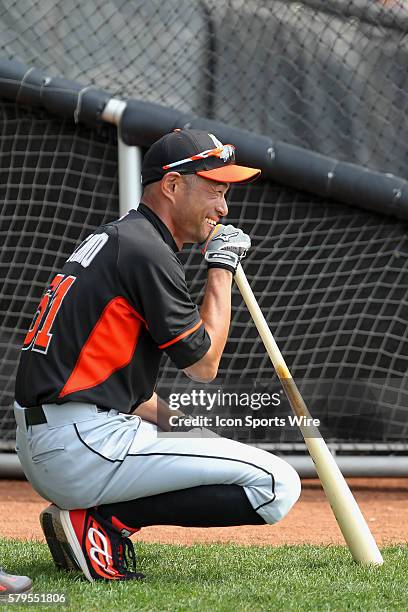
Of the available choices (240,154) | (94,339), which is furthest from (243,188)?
(94,339)

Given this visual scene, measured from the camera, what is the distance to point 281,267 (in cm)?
546

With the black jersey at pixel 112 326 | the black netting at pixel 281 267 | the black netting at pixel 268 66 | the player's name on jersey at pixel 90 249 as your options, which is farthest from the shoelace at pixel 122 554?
the black netting at pixel 268 66

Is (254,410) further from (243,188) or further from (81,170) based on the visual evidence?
(81,170)

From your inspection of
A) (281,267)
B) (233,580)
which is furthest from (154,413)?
(281,267)

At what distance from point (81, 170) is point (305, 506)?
6.81ft

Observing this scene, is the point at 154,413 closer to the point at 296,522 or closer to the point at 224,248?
the point at 224,248

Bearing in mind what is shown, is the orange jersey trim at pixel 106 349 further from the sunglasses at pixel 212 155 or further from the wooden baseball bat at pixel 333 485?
the wooden baseball bat at pixel 333 485

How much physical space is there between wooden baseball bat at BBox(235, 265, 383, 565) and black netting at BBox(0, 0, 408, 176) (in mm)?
2400

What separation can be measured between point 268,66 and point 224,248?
2.74 metres

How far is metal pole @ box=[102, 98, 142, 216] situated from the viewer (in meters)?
5.14

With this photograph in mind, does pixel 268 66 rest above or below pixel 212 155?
below

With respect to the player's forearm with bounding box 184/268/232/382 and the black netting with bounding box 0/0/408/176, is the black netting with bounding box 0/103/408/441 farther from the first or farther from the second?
the player's forearm with bounding box 184/268/232/382

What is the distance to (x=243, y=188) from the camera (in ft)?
17.8

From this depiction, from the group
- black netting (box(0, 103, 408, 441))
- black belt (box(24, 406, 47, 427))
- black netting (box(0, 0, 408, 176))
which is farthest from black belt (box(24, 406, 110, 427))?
black netting (box(0, 0, 408, 176))
